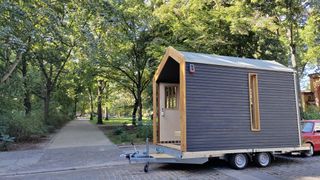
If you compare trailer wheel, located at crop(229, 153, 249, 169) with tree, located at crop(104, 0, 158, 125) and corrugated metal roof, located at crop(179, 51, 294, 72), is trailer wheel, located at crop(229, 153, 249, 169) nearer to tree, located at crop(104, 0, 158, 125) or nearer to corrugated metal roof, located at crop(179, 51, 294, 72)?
corrugated metal roof, located at crop(179, 51, 294, 72)

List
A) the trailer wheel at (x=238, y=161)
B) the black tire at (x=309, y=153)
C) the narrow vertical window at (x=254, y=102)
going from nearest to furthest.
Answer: the trailer wheel at (x=238, y=161) → the narrow vertical window at (x=254, y=102) → the black tire at (x=309, y=153)

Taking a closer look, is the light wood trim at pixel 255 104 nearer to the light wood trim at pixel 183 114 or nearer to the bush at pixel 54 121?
the light wood trim at pixel 183 114

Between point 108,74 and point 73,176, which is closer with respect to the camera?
point 73,176

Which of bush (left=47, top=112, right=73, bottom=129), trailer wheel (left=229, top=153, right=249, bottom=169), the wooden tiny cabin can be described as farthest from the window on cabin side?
bush (left=47, top=112, right=73, bottom=129)

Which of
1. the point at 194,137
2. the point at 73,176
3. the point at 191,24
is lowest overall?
the point at 73,176

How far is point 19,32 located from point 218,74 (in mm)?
8809

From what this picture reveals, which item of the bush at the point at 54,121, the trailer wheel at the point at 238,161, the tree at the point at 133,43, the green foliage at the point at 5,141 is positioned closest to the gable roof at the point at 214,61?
the trailer wheel at the point at 238,161

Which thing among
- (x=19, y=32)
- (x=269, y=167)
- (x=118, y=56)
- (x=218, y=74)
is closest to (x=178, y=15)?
(x=118, y=56)

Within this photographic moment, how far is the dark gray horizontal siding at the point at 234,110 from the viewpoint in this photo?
822 cm

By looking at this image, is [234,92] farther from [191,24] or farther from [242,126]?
[191,24]

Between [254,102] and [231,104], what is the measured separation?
88 cm

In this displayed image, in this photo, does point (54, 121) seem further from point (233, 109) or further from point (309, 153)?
point (309, 153)

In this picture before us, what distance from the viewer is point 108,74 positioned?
2330 centimetres

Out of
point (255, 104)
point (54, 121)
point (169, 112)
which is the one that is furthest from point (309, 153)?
point (54, 121)
